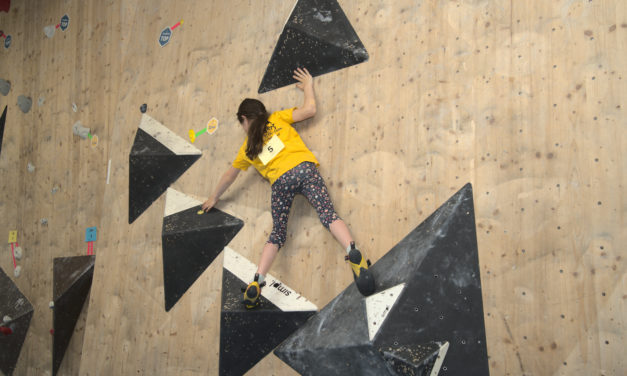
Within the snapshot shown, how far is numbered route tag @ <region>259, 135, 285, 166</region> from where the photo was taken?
82.6 inches

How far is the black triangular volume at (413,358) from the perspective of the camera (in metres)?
1.61

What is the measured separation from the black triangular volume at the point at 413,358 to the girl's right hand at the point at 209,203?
1.20m

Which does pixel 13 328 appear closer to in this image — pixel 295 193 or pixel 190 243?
pixel 190 243

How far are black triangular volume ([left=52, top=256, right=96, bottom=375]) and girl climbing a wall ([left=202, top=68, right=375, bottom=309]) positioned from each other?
1.56 metres

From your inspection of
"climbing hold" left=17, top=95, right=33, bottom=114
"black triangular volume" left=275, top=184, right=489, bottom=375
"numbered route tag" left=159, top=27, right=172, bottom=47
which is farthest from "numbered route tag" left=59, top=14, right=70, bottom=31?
"black triangular volume" left=275, top=184, right=489, bottom=375

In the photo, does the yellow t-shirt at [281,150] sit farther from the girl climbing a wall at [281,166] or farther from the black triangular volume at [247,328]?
the black triangular volume at [247,328]

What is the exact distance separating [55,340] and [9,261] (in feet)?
3.09

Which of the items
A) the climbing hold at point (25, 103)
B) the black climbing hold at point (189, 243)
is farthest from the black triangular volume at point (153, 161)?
the climbing hold at point (25, 103)

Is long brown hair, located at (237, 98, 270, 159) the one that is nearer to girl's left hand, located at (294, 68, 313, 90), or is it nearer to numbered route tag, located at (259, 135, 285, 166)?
numbered route tag, located at (259, 135, 285, 166)

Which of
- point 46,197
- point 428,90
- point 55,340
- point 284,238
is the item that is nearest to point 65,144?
point 46,197

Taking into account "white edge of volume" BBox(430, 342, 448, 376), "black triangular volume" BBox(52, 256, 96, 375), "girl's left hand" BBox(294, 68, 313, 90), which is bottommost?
"black triangular volume" BBox(52, 256, 96, 375)

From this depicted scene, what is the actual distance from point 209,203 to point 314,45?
3.23ft

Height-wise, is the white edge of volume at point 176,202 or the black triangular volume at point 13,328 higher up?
the white edge of volume at point 176,202

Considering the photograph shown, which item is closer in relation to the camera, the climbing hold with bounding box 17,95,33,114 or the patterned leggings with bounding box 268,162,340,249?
the patterned leggings with bounding box 268,162,340,249
